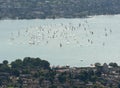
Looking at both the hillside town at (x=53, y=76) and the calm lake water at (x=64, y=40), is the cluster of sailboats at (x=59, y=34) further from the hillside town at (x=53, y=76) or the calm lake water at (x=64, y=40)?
the hillside town at (x=53, y=76)

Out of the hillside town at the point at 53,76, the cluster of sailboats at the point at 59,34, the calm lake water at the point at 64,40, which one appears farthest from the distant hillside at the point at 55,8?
the hillside town at the point at 53,76

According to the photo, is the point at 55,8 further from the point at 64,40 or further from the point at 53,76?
the point at 53,76

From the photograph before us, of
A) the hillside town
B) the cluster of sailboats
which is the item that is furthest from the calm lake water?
the hillside town

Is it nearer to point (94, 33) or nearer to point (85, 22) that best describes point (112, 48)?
point (94, 33)

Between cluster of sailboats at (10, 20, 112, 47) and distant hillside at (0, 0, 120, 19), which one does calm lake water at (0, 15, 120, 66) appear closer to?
cluster of sailboats at (10, 20, 112, 47)

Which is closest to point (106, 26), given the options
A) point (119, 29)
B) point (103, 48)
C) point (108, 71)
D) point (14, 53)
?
point (119, 29)

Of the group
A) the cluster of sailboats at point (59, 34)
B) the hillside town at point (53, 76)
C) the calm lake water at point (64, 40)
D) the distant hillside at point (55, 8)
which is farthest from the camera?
the distant hillside at point (55, 8)
